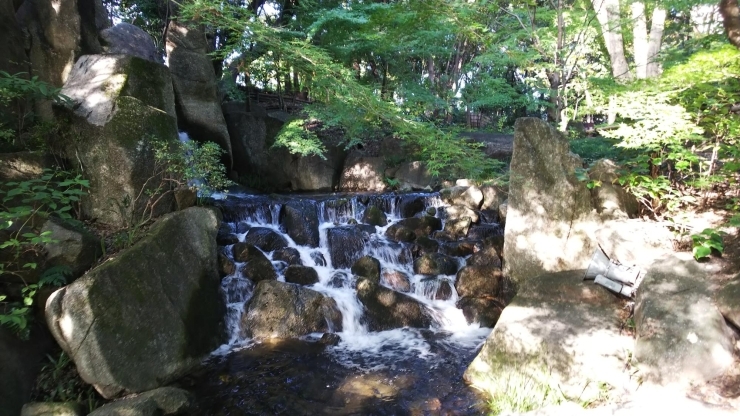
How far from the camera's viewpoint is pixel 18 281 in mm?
4703

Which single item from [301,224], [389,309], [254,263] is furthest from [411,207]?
[254,263]

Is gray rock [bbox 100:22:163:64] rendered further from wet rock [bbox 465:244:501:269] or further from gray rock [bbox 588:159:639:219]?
gray rock [bbox 588:159:639:219]

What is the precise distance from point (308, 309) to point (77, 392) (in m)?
3.21

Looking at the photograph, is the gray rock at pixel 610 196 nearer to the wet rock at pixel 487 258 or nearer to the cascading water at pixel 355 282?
the wet rock at pixel 487 258

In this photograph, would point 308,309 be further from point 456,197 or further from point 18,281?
point 456,197

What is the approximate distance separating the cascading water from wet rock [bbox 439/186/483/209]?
43cm

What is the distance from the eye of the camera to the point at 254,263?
24.2 feet

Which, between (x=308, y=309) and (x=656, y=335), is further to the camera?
(x=308, y=309)

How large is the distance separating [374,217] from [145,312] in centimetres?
604

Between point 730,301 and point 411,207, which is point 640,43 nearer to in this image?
point 411,207

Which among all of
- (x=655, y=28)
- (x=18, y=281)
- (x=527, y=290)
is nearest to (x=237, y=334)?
(x=18, y=281)

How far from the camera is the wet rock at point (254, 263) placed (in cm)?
730

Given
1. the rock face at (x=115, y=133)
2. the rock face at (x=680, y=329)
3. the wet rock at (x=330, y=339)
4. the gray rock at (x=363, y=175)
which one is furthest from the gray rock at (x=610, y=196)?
the gray rock at (x=363, y=175)

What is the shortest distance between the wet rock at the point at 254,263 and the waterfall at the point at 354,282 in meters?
0.16
